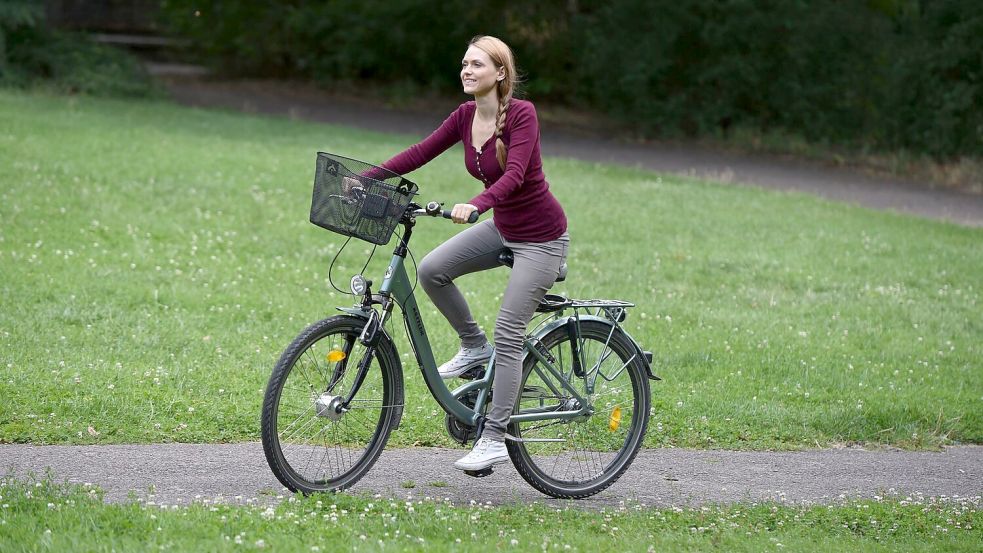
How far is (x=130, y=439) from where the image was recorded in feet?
20.2

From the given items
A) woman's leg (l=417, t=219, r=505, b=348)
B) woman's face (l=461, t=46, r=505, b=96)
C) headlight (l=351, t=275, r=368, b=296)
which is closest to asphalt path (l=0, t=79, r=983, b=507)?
woman's leg (l=417, t=219, r=505, b=348)

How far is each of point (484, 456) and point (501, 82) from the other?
1.69 m

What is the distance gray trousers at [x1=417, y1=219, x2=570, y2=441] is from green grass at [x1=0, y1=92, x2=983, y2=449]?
3.89 feet

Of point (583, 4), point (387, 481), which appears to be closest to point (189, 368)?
point (387, 481)

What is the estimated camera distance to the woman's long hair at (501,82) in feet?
17.2

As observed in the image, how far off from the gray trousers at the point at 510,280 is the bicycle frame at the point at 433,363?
0.34 feet

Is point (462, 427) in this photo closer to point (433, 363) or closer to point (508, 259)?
point (433, 363)

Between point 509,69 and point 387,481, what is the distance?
80.7 inches

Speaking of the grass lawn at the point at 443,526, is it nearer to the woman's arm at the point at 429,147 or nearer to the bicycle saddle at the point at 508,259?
the bicycle saddle at the point at 508,259

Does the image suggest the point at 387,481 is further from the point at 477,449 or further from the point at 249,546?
the point at 249,546

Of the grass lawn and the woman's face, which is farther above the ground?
the woman's face

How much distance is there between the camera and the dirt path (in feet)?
59.6

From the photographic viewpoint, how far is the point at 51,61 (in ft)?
73.8

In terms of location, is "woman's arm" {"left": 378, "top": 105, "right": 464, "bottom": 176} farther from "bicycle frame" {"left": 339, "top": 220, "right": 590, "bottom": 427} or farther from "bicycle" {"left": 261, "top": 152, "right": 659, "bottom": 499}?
"bicycle frame" {"left": 339, "top": 220, "right": 590, "bottom": 427}
